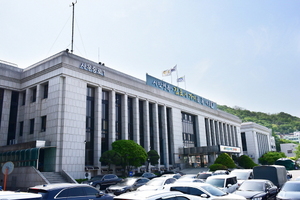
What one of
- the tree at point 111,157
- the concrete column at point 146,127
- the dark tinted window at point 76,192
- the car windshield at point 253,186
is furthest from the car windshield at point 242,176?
the concrete column at point 146,127

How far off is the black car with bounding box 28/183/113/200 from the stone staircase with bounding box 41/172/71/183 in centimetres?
1814

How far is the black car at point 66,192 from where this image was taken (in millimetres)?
10148

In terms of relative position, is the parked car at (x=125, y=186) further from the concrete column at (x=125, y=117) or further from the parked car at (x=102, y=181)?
the concrete column at (x=125, y=117)

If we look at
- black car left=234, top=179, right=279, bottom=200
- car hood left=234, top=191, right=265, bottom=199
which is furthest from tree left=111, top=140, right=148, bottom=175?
car hood left=234, top=191, right=265, bottom=199

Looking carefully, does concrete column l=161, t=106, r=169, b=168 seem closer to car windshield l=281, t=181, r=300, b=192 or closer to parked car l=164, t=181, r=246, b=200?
car windshield l=281, t=181, r=300, b=192

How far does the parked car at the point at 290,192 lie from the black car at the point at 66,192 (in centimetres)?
870

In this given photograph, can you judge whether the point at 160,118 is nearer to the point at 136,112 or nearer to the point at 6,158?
the point at 136,112

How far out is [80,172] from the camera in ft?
105

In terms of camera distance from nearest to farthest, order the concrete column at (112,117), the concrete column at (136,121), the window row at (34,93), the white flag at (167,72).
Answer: the window row at (34,93) < the concrete column at (112,117) < the concrete column at (136,121) < the white flag at (167,72)

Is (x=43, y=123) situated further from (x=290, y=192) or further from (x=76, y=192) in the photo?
(x=290, y=192)

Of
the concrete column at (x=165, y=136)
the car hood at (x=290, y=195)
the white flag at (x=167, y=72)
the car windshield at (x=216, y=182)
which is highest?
the white flag at (x=167, y=72)

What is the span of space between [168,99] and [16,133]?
27.1 metres

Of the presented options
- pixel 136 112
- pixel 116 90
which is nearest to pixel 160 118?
pixel 136 112

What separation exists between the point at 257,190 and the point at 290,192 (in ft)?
6.73
